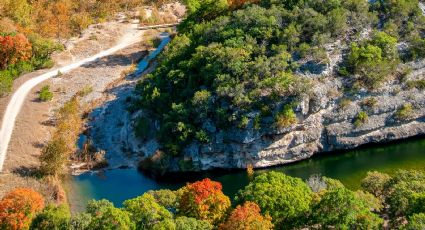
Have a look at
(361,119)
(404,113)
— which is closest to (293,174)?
(361,119)

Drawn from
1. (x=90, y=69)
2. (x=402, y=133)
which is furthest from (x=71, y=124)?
(x=402, y=133)

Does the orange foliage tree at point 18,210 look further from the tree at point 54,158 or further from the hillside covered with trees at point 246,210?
the tree at point 54,158

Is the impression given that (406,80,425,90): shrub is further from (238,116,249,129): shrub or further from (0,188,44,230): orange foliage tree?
(0,188,44,230): orange foliage tree

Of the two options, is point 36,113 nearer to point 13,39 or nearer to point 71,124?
point 71,124

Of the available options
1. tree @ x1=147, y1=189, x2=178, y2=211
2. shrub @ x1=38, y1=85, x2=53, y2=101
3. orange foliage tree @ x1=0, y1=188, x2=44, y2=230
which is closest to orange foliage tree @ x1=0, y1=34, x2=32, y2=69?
shrub @ x1=38, y1=85, x2=53, y2=101

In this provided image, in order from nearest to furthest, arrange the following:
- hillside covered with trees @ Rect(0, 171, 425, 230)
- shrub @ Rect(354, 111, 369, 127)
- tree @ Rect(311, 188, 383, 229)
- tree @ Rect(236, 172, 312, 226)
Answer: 1. tree @ Rect(311, 188, 383, 229)
2. hillside covered with trees @ Rect(0, 171, 425, 230)
3. tree @ Rect(236, 172, 312, 226)
4. shrub @ Rect(354, 111, 369, 127)
